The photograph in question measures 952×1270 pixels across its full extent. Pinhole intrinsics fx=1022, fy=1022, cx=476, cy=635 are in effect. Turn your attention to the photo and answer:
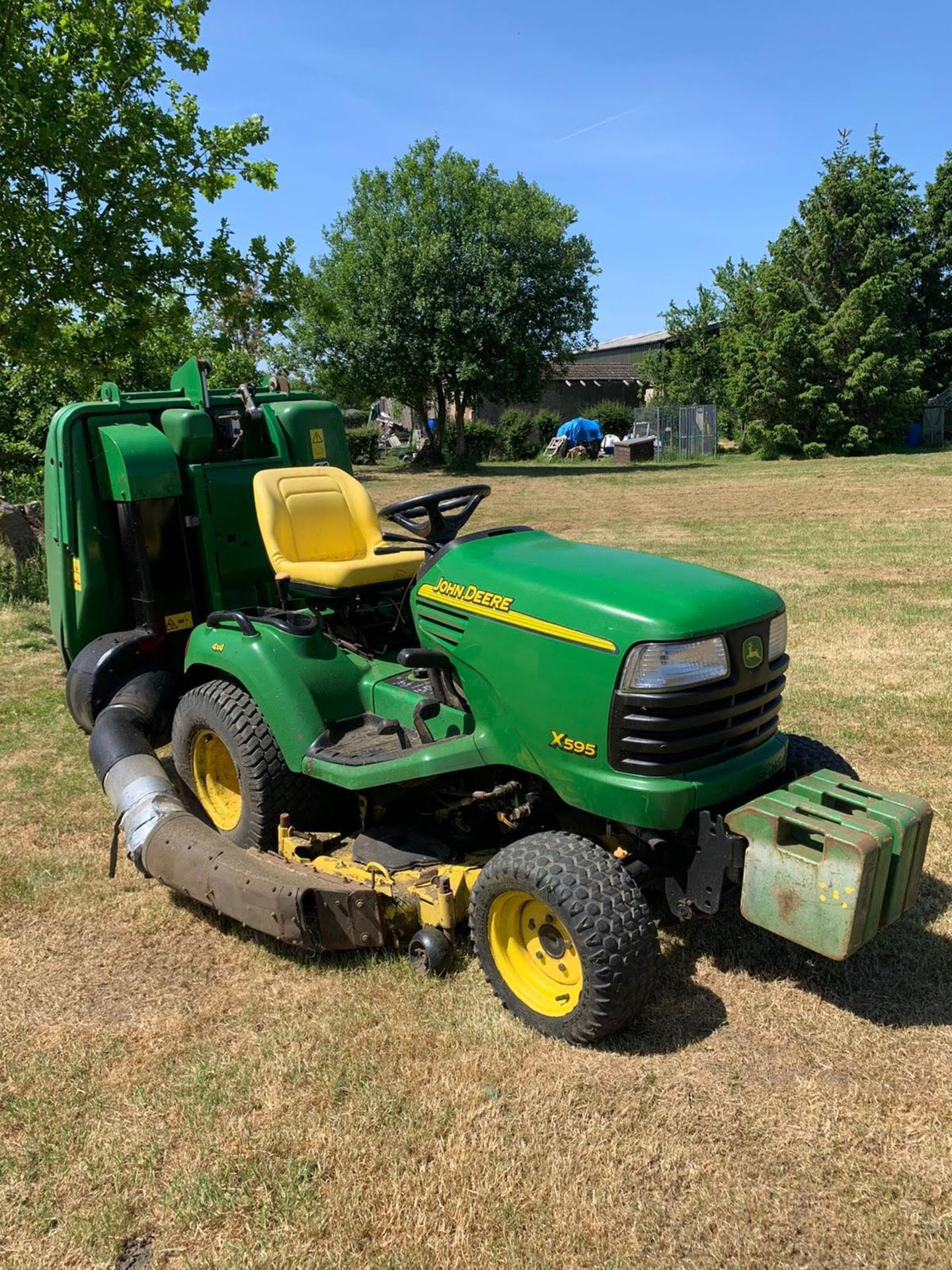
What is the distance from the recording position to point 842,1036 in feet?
10.2

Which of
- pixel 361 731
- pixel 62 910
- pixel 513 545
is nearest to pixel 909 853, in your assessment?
pixel 513 545

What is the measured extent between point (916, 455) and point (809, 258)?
21.8 feet

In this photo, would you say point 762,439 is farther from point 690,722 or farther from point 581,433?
point 690,722

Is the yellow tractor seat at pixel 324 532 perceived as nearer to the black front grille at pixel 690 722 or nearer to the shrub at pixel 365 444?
the black front grille at pixel 690 722

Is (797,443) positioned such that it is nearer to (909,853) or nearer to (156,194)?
(156,194)

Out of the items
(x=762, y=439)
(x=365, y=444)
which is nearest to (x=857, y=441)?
(x=762, y=439)

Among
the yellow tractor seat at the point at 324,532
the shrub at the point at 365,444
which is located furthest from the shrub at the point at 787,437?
the yellow tractor seat at the point at 324,532

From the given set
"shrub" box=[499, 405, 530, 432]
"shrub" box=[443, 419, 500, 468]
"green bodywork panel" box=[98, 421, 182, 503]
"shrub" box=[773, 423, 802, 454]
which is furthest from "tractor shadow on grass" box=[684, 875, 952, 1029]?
"shrub" box=[499, 405, 530, 432]

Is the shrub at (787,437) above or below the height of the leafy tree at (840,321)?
below

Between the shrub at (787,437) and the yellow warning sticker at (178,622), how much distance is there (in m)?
26.0

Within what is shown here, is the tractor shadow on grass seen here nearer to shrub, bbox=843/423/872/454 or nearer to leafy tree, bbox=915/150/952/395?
shrub, bbox=843/423/872/454

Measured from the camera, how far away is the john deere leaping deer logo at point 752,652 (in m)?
3.15

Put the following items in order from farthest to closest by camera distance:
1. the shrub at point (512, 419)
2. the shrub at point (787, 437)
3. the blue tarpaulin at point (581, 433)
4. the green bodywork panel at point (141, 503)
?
the blue tarpaulin at point (581, 433), the shrub at point (512, 419), the shrub at point (787, 437), the green bodywork panel at point (141, 503)

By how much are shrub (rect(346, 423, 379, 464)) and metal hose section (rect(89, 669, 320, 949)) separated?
93.4 ft
